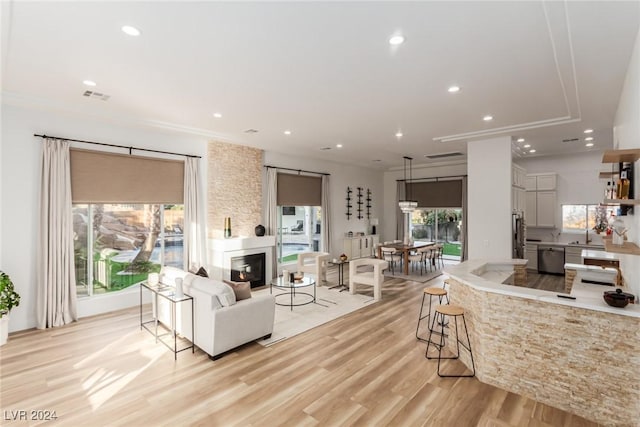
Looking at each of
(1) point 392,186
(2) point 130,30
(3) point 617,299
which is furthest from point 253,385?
(1) point 392,186

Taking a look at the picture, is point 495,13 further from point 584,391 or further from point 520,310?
point 584,391

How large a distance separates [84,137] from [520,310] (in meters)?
6.56

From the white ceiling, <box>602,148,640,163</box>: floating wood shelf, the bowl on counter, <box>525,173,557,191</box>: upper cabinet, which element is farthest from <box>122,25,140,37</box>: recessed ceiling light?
<box>525,173,557,191</box>: upper cabinet

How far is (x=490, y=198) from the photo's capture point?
20.9 ft

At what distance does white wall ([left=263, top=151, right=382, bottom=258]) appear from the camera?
8.76 meters

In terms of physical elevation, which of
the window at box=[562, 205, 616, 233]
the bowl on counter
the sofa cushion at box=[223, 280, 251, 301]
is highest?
the window at box=[562, 205, 616, 233]

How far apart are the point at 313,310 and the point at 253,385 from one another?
2.38 m

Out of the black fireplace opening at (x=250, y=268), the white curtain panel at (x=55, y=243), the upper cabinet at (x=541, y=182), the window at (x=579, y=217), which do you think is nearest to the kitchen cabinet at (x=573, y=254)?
the window at (x=579, y=217)

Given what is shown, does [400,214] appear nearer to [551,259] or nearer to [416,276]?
[416,276]

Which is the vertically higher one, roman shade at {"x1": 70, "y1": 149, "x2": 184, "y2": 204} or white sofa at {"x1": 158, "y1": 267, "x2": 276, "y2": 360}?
roman shade at {"x1": 70, "y1": 149, "x2": 184, "y2": 204}

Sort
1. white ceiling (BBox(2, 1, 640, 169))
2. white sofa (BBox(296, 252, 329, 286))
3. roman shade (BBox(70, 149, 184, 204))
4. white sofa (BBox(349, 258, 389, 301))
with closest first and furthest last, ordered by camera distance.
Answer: white ceiling (BBox(2, 1, 640, 169))
roman shade (BBox(70, 149, 184, 204))
white sofa (BBox(349, 258, 389, 301))
white sofa (BBox(296, 252, 329, 286))

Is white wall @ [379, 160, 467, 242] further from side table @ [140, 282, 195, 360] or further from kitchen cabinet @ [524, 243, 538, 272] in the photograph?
side table @ [140, 282, 195, 360]

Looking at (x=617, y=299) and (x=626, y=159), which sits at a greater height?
(x=626, y=159)

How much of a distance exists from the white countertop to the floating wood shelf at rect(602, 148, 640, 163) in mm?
1311
